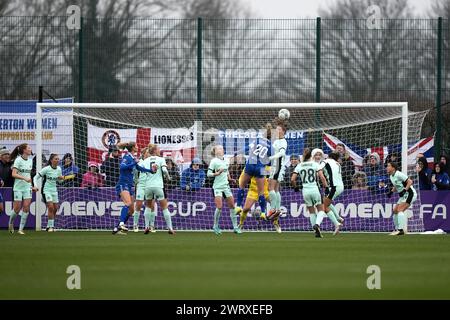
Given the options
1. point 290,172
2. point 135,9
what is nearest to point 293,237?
point 290,172

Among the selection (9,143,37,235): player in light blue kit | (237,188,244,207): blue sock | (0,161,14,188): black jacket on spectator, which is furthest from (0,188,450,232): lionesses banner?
(0,161,14,188): black jacket on spectator

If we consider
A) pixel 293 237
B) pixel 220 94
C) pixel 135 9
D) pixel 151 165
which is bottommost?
pixel 293 237

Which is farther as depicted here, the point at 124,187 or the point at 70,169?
the point at 70,169

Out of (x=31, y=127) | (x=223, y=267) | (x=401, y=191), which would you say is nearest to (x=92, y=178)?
(x=31, y=127)

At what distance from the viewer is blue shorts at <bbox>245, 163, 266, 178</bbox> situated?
83.4 ft

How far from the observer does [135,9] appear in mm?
40750

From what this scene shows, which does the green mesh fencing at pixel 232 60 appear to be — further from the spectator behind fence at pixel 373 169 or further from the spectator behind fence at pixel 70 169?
the spectator behind fence at pixel 70 169

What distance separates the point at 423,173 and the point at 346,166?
2053 millimetres

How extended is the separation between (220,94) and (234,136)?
1.23 meters

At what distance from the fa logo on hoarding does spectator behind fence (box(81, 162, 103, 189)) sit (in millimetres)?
684

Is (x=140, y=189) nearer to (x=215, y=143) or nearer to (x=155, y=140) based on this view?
(x=155, y=140)

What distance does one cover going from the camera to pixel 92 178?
93.6 ft

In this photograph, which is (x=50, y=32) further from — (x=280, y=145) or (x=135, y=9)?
(x=135, y=9)

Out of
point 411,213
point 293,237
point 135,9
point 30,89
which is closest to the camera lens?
point 293,237
